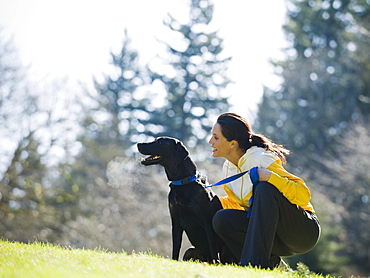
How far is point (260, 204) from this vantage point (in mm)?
3984

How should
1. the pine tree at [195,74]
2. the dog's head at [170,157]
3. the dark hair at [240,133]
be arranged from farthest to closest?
the pine tree at [195,74], the dog's head at [170,157], the dark hair at [240,133]

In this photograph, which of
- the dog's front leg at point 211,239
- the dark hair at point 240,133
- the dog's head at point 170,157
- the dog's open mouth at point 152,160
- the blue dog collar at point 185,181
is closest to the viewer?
the dark hair at point 240,133

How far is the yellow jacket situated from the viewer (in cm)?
413

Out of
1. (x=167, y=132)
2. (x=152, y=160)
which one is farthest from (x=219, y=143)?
(x=167, y=132)

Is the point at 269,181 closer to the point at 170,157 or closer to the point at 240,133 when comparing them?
the point at 240,133

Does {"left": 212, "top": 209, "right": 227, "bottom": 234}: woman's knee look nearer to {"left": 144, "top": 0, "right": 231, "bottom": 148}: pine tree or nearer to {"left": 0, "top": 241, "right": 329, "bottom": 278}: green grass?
{"left": 0, "top": 241, "right": 329, "bottom": 278}: green grass

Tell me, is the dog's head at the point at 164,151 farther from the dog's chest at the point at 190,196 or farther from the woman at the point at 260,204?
the woman at the point at 260,204

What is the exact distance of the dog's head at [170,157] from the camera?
5156 mm

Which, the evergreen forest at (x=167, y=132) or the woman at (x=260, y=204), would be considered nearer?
the woman at (x=260, y=204)

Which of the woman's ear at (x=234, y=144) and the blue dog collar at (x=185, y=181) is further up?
the woman's ear at (x=234, y=144)

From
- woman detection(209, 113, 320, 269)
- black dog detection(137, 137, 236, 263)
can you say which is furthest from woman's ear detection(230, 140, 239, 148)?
black dog detection(137, 137, 236, 263)

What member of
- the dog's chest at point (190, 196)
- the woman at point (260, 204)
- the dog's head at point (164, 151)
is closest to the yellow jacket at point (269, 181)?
the woman at point (260, 204)


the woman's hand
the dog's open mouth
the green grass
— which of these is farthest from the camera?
the dog's open mouth

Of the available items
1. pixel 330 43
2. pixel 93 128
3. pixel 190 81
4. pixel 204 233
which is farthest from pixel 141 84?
pixel 204 233
